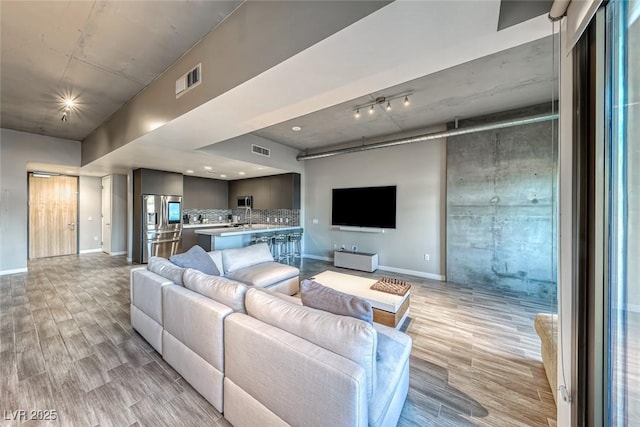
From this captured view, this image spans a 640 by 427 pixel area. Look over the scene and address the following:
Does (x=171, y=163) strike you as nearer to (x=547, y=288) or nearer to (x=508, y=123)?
(x=508, y=123)

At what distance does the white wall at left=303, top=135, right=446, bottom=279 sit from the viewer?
4773 mm

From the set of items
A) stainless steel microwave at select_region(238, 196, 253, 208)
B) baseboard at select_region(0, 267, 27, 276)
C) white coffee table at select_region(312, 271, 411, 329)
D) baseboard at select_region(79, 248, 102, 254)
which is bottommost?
baseboard at select_region(0, 267, 27, 276)

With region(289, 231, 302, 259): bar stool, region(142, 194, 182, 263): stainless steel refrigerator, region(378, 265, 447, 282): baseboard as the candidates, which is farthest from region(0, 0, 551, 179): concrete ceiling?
region(378, 265, 447, 282): baseboard

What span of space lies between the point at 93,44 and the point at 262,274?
3076mm

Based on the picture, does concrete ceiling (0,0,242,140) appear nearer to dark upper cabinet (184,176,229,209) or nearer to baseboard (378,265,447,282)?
dark upper cabinet (184,176,229,209)

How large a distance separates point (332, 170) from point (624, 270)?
217 inches

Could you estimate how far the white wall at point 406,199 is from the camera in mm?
4773

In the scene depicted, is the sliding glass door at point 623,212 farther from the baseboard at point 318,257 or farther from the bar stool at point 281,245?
the bar stool at point 281,245

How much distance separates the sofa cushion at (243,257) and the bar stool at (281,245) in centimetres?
205

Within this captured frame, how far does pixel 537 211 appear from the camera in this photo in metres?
3.87

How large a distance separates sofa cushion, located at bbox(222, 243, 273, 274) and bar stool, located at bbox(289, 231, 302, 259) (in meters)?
2.34

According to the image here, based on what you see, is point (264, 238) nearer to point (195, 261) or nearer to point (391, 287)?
point (195, 261)

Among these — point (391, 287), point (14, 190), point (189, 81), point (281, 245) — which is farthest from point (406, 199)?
point (14, 190)

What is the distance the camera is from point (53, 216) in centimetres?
657
